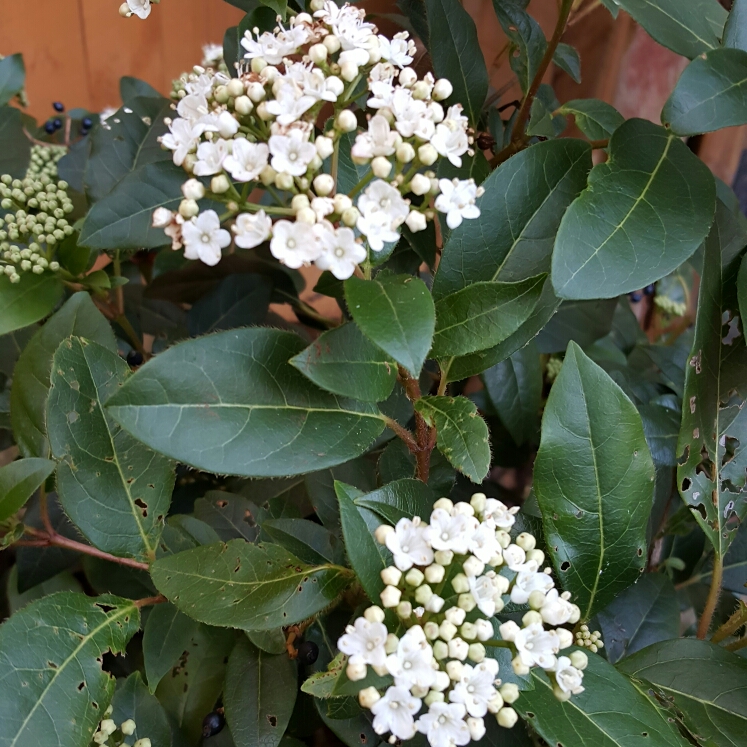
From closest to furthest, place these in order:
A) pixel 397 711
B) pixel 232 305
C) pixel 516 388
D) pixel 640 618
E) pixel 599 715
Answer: pixel 397 711, pixel 599 715, pixel 640 618, pixel 516 388, pixel 232 305

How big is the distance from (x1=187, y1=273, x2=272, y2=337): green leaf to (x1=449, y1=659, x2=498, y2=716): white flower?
78cm

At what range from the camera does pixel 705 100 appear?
0.63 m

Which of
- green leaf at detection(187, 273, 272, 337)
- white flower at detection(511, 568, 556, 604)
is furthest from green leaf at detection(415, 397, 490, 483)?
green leaf at detection(187, 273, 272, 337)

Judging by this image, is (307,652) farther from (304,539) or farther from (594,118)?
(594,118)

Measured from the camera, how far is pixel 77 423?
707mm

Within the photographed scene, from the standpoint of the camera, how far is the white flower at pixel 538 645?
21.0 inches

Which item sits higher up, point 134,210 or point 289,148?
point 289,148

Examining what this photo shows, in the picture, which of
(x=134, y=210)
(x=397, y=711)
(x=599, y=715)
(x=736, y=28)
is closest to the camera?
(x=397, y=711)

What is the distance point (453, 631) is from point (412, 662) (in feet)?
0.17

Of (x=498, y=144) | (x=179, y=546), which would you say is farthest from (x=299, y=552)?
(x=498, y=144)

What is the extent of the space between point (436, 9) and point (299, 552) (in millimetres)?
715

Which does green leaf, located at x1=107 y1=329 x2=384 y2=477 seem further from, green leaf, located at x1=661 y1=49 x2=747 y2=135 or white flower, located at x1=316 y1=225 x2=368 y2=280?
green leaf, located at x1=661 y1=49 x2=747 y2=135

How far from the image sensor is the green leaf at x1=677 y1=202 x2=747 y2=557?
72 cm

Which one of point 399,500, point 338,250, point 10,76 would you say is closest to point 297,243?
point 338,250
